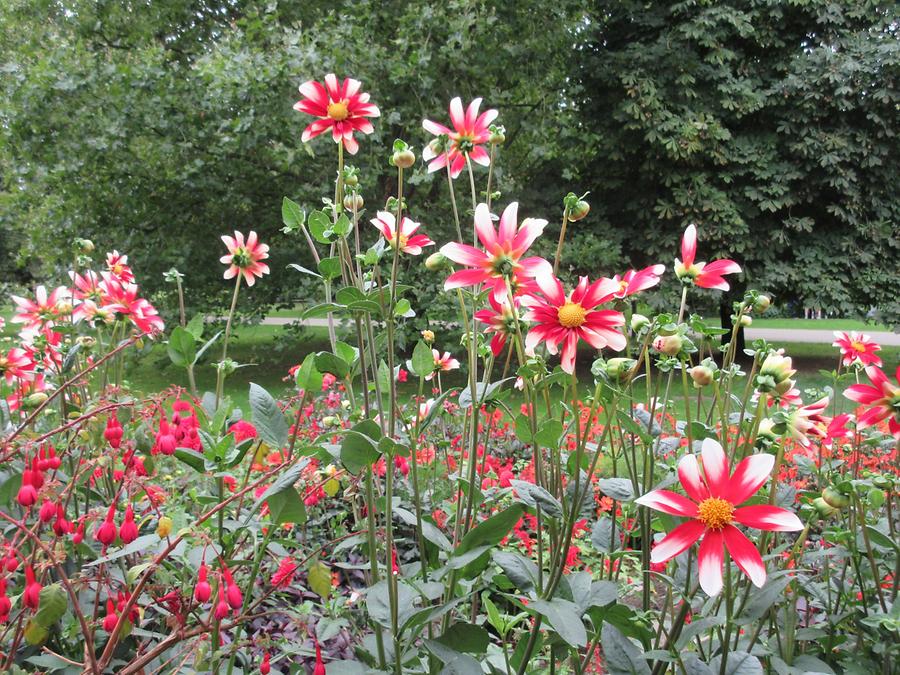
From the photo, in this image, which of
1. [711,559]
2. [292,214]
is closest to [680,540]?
[711,559]

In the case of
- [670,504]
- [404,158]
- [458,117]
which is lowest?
[670,504]

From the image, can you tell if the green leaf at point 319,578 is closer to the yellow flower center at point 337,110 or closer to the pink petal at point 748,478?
the pink petal at point 748,478

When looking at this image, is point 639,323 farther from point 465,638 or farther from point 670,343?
point 465,638

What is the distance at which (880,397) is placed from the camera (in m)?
1.02

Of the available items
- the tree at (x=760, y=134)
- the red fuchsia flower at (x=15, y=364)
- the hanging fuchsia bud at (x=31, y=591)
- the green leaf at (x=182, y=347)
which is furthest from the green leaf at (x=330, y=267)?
the tree at (x=760, y=134)

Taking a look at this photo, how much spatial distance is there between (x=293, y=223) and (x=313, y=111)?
0.25 meters

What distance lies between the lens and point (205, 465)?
100cm

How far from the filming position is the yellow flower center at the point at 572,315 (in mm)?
897

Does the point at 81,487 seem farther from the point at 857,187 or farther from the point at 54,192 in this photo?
the point at 857,187

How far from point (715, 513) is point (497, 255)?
0.43 m

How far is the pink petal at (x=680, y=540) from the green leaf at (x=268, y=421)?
0.57 metres

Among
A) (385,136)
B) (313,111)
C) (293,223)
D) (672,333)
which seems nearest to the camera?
(672,333)

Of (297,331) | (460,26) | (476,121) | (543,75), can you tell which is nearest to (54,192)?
(297,331)

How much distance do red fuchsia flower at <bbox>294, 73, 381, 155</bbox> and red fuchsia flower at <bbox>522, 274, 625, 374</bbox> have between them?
48cm
